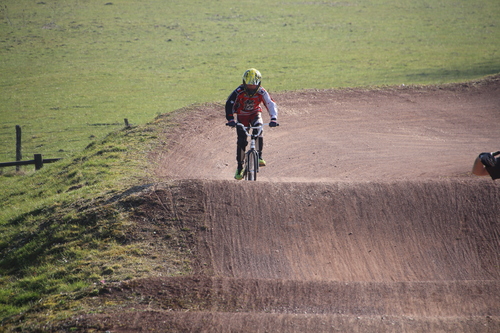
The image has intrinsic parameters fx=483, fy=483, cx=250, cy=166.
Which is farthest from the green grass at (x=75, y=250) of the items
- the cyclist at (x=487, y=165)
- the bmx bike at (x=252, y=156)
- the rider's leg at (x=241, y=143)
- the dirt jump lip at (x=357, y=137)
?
the cyclist at (x=487, y=165)

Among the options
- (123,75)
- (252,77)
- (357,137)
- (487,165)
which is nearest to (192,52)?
(123,75)

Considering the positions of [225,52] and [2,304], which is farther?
[225,52]

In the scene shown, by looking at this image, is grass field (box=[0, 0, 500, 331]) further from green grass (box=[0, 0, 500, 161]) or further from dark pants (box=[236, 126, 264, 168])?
dark pants (box=[236, 126, 264, 168])

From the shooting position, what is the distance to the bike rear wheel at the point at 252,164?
11578 mm

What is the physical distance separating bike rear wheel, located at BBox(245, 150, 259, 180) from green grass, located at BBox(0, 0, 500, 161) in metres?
16.7

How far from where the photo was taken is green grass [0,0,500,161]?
34.1m

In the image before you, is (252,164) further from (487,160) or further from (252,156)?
(487,160)

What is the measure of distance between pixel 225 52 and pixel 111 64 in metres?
11.1

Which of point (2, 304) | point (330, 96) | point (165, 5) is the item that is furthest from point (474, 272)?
point (165, 5)

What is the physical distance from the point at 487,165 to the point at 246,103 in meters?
6.59

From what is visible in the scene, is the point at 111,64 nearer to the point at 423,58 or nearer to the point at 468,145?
the point at 423,58

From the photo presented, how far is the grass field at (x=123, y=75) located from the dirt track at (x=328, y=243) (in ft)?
3.04

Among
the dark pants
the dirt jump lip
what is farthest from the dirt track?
the dark pants

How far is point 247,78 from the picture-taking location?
11.3 meters
